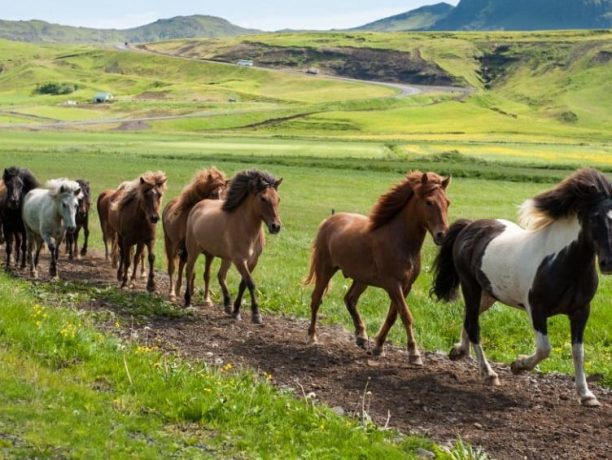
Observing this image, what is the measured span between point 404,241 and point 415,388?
2460 mm

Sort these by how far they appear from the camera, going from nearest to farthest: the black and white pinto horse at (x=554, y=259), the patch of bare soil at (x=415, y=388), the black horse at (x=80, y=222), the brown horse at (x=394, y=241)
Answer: the patch of bare soil at (x=415, y=388) < the black and white pinto horse at (x=554, y=259) < the brown horse at (x=394, y=241) < the black horse at (x=80, y=222)

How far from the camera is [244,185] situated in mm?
15016

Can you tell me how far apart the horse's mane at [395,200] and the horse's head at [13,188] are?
10634 mm

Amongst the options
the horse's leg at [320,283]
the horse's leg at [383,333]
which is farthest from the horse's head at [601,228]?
the horse's leg at [320,283]

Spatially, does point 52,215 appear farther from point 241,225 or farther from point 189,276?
point 241,225

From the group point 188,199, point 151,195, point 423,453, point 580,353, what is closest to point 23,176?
point 151,195

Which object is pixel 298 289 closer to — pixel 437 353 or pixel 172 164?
pixel 437 353

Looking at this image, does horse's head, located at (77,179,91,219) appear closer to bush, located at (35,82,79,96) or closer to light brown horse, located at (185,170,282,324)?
light brown horse, located at (185,170,282,324)

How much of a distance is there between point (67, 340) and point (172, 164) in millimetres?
44386

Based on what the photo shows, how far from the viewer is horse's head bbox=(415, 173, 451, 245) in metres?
11.5

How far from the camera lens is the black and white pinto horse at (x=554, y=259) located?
30.9 feet

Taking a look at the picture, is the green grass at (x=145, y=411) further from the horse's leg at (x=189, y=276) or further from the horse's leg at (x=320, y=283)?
the horse's leg at (x=189, y=276)

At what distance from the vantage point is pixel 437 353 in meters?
12.9

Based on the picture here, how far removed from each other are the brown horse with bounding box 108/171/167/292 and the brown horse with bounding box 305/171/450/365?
5.56 m
